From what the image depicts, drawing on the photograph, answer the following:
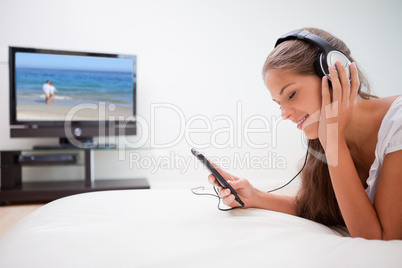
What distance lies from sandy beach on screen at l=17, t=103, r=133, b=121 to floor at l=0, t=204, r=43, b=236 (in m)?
0.77

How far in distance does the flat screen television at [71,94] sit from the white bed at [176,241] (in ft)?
6.73

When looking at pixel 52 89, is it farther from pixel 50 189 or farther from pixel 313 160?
pixel 313 160

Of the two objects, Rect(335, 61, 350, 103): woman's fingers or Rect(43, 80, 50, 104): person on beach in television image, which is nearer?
Rect(335, 61, 350, 103): woman's fingers

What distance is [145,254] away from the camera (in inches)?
21.5

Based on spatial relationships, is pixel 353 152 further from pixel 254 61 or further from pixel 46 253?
pixel 254 61

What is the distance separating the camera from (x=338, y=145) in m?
0.75

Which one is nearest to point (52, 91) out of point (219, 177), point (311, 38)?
point (219, 177)

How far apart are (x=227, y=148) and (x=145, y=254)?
2856mm

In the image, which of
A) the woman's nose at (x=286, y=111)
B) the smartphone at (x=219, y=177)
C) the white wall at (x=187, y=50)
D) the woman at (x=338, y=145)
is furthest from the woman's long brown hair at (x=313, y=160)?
the white wall at (x=187, y=50)

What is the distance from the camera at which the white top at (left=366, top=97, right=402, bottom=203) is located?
0.68 m

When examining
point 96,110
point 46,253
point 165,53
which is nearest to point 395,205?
point 46,253

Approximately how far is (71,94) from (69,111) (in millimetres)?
160

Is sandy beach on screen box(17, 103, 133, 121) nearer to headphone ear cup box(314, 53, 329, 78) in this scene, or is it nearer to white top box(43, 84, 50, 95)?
white top box(43, 84, 50, 95)

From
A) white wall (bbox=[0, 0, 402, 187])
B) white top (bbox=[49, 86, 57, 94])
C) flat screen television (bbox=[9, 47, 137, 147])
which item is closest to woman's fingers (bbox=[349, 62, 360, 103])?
flat screen television (bbox=[9, 47, 137, 147])
